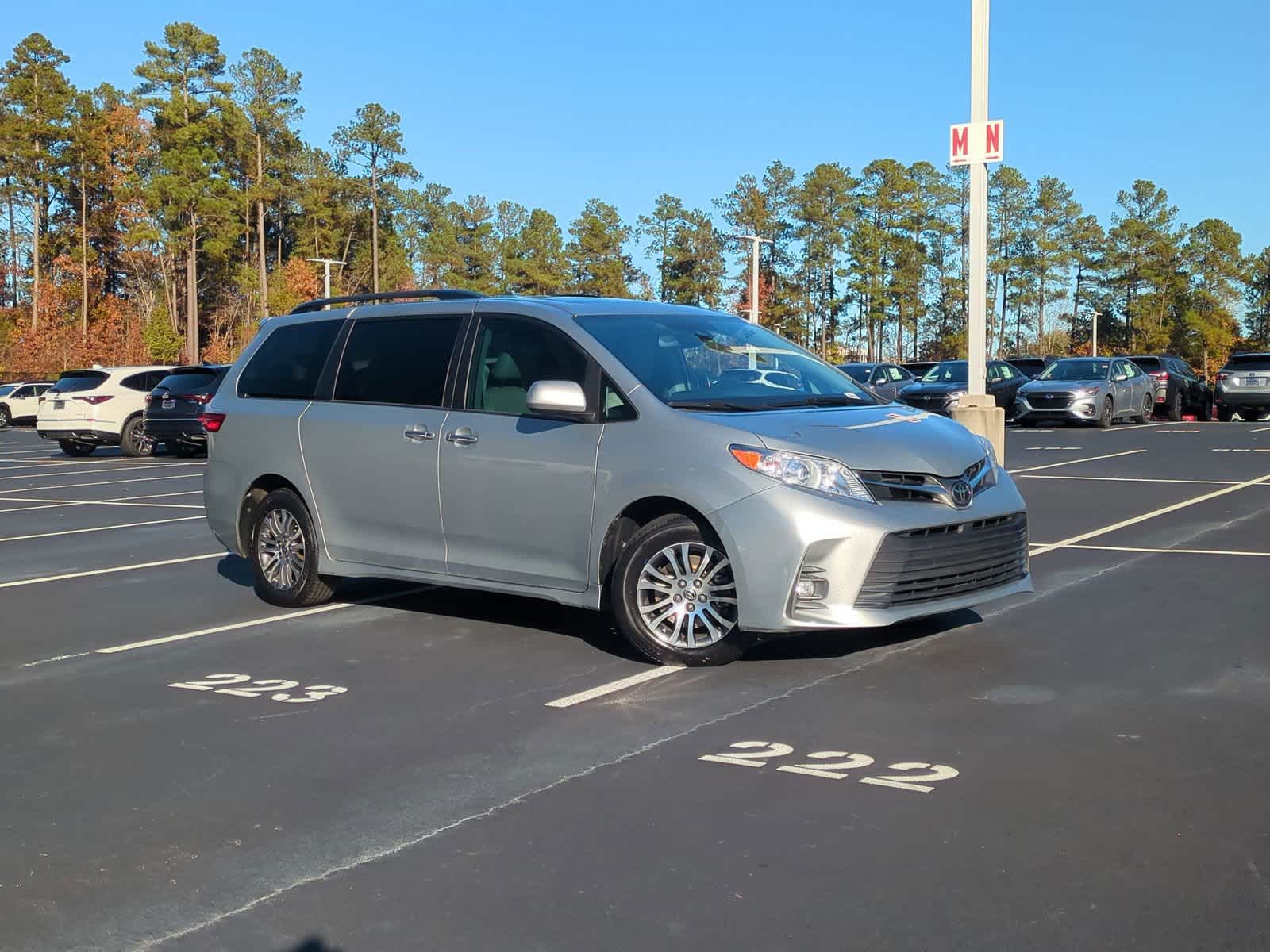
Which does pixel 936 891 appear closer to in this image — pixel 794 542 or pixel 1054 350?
pixel 794 542

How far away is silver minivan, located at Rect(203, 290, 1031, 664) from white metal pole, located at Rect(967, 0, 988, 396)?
7.30 metres

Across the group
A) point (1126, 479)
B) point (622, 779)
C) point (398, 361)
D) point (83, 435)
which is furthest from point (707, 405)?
point (83, 435)

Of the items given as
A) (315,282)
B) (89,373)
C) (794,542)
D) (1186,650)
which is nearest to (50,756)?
(794,542)

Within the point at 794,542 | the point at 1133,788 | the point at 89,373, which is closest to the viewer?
the point at 1133,788

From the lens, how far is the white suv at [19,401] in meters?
47.9

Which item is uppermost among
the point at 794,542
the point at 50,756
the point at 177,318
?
the point at 177,318

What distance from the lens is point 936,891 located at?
3850 mm

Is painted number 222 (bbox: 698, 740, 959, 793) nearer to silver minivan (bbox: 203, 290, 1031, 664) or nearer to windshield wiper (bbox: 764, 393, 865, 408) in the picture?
silver minivan (bbox: 203, 290, 1031, 664)

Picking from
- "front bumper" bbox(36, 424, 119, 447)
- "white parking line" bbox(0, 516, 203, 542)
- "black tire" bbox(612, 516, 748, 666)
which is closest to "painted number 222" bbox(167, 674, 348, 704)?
"black tire" bbox(612, 516, 748, 666)

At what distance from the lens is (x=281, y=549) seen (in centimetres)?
869

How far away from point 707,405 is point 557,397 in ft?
2.42

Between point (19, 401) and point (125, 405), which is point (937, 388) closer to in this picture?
point (125, 405)

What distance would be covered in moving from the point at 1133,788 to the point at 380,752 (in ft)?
8.95

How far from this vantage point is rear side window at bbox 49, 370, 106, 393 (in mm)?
27641
